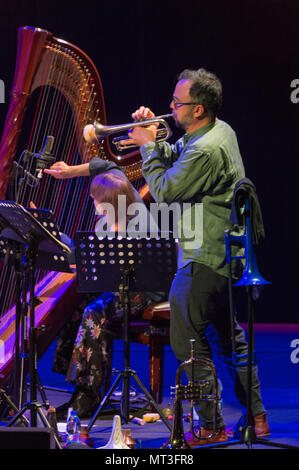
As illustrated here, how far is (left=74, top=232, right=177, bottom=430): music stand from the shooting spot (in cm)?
359

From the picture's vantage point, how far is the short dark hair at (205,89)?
11.2 feet

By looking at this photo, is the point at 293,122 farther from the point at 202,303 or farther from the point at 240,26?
the point at 202,303

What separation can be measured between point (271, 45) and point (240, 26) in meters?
0.37

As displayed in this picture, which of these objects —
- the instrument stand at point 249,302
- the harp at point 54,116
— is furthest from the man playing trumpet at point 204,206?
the harp at point 54,116

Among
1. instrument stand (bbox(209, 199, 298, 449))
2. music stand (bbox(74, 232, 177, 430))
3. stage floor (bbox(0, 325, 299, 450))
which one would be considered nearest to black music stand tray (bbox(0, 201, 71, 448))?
music stand (bbox(74, 232, 177, 430))

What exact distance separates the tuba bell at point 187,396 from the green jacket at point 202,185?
0.44 metres

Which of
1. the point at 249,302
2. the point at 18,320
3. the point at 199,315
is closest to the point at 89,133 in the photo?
the point at 18,320

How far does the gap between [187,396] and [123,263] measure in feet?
2.53

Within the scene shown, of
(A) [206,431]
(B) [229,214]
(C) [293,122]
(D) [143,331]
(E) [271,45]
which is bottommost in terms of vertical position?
(A) [206,431]

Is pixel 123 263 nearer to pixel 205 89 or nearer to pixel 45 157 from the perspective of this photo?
pixel 45 157

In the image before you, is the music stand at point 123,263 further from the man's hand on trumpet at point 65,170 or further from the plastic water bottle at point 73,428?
the man's hand on trumpet at point 65,170
